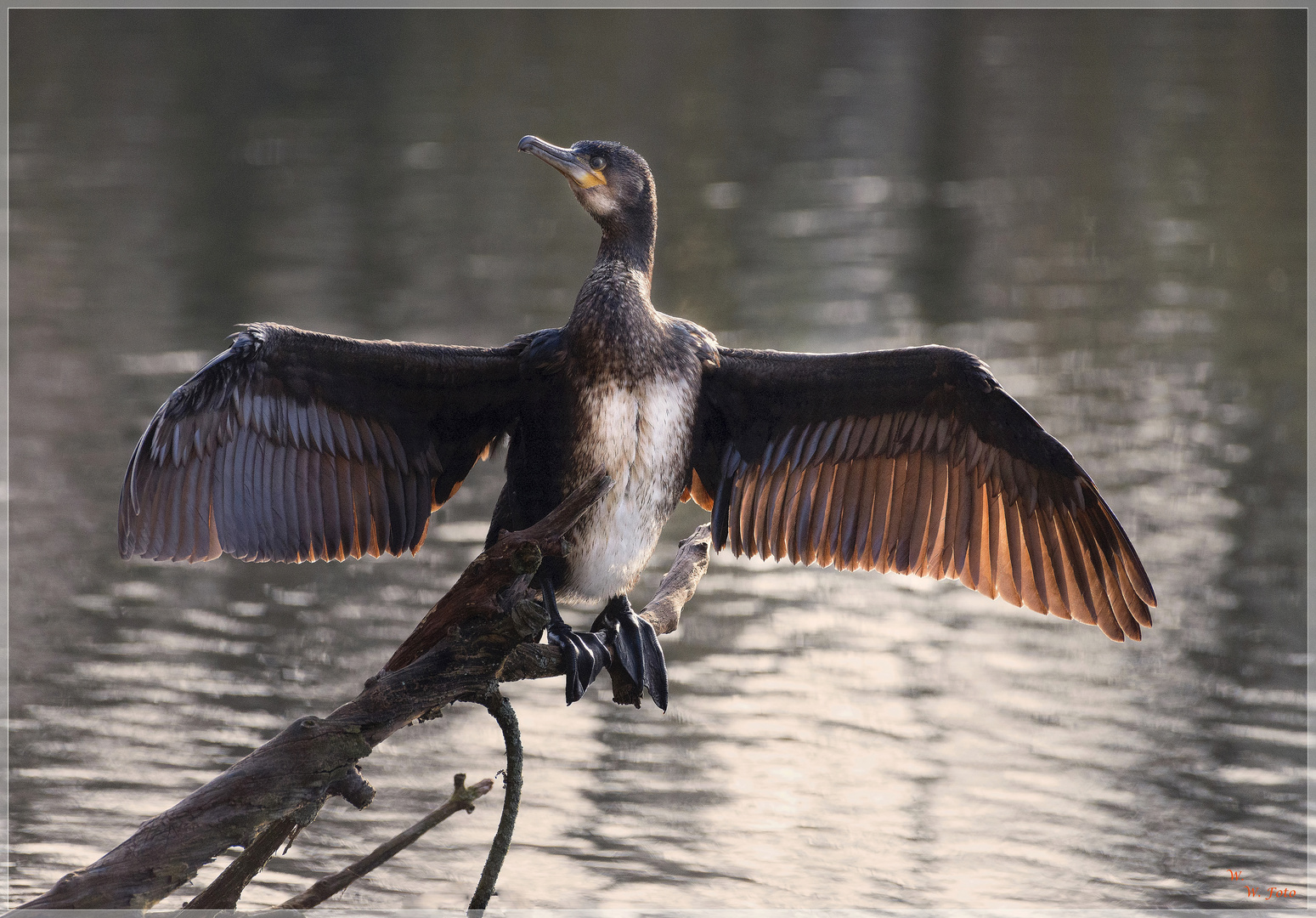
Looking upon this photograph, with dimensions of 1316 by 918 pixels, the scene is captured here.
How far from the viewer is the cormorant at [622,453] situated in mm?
4910

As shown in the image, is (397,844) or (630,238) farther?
(630,238)

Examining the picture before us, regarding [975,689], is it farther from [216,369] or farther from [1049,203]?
[1049,203]

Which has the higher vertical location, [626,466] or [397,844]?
[626,466]

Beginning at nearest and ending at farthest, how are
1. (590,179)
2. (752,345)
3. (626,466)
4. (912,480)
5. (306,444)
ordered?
(626,466)
(306,444)
(590,179)
(912,480)
(752,345)

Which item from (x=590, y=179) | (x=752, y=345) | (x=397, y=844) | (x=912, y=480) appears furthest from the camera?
(x=752, y=345)

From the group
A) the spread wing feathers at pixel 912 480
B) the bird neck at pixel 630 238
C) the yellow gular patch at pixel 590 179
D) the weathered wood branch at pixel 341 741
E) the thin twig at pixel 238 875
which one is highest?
the yellow gular patch at pixel 590 179

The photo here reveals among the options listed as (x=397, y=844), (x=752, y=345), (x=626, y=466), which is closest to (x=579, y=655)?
(x=626, y=466)

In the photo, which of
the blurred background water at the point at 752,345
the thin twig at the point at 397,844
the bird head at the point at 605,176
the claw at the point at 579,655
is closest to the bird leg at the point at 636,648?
→ the claw at the point at 579,655

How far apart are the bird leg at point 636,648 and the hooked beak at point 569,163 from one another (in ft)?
4.52

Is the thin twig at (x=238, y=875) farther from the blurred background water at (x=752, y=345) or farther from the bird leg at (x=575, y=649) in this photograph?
the blurred background water at (x=752, y=345)

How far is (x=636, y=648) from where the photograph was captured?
16.7ft

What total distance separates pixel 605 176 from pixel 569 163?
0.13 m

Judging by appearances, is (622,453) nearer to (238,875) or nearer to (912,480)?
(912,480)

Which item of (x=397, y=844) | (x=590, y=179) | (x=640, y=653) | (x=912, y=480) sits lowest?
(x=397, y=844)
